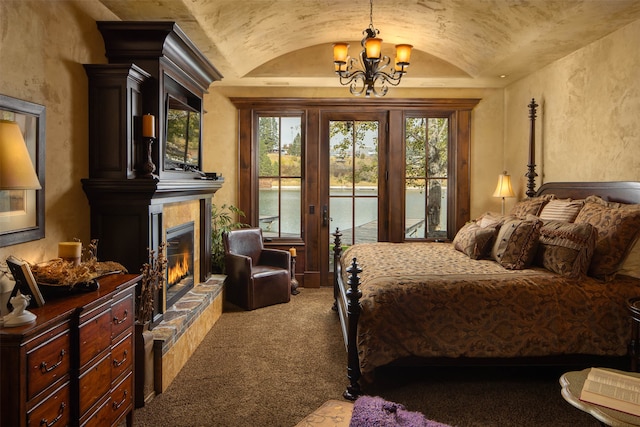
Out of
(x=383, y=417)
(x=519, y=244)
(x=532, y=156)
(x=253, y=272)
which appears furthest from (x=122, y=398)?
(x=532, y=156)

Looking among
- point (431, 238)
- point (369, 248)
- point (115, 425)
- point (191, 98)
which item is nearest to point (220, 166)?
point (191, 98)

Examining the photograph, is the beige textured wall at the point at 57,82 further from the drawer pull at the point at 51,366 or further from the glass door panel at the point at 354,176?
the glass door panel at the point at 354,176

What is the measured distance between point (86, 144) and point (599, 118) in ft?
13.1

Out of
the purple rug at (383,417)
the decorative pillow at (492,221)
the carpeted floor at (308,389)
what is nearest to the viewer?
the purple rug at (383,417)

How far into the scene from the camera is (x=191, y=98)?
164 inches

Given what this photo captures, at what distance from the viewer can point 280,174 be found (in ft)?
19.7

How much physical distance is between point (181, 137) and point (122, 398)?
7.08 feet

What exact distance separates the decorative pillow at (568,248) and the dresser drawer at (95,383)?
277 cm

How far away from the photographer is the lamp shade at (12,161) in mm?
1760

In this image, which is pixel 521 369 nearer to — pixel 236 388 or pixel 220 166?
pixel 236 388

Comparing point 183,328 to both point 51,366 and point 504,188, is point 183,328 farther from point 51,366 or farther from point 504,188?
point 504,188

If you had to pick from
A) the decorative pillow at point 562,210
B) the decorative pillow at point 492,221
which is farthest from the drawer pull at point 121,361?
the decorative pillow at point 562,210

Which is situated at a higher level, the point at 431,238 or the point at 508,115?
the point at 508,115

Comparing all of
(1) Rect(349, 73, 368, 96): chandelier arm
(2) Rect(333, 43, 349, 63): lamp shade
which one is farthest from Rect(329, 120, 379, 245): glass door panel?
(2) Rect(333, 43, 349, 63): lamp shade
